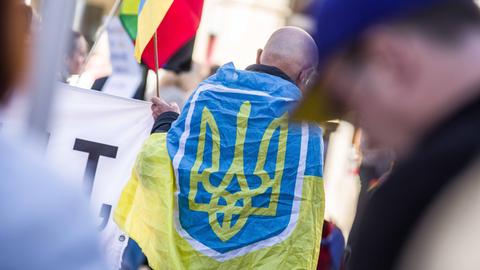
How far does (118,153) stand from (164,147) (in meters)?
0.98

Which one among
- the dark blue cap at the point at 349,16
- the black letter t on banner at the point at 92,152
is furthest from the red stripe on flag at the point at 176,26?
the dark blue cap at the point at 349,16

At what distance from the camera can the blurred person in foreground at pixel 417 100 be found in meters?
1.44

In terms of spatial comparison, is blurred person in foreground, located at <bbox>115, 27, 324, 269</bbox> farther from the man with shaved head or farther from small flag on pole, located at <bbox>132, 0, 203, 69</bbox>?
small flag on pole, located at <bbox>132, 0, 203, 69</bbox>

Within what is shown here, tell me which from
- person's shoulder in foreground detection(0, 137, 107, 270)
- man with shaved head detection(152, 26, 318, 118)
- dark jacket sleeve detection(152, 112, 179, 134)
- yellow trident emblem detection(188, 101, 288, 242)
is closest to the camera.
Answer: person's shoulder in foreground detection(0, 137, 107, 270)

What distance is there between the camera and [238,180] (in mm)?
4227

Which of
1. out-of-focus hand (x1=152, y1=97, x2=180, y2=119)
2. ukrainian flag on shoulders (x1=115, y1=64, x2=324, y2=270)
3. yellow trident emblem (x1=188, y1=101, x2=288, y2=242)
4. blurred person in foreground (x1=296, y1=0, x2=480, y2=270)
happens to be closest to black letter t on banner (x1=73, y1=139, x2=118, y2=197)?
out-of-focus hand (x1=152, y1=97, x2=180, y2=119)

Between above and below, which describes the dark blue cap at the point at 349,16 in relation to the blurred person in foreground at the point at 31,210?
above

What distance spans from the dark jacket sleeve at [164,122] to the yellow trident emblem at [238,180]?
41 centimetres

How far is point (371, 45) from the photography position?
4.86 feet

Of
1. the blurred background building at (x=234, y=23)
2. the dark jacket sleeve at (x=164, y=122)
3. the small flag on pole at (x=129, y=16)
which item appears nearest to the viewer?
the dark jacket sleeve at (x=164, y=122)

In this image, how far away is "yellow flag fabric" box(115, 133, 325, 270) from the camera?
421cm

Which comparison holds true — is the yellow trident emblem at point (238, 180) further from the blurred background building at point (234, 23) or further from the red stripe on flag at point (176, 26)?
the blurred background building at point (234, 23)

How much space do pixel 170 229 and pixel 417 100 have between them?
2.88m

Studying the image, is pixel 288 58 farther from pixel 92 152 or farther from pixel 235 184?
pixel 92 152
